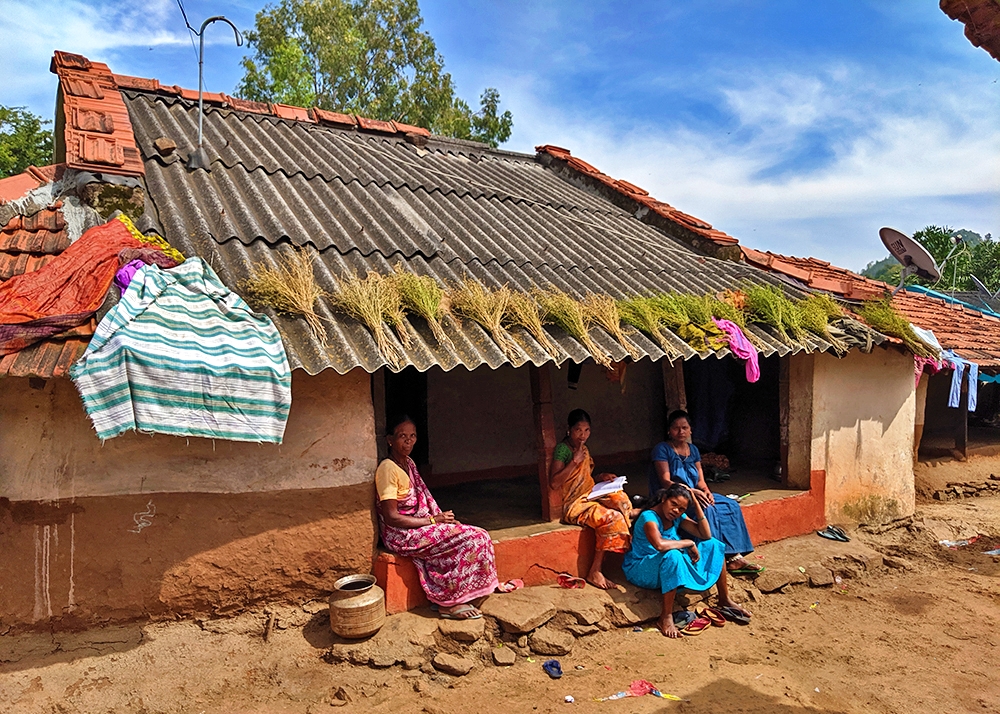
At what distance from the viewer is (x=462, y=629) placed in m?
4.43

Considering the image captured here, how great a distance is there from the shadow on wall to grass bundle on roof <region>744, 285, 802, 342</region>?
404 cm

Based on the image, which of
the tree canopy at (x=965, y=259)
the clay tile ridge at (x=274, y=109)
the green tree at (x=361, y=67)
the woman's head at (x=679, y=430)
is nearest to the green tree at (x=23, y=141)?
the green tree at (x=361, y=67)

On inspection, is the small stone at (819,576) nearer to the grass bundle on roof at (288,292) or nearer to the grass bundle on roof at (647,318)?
the grass bundle on roof at (647,318)

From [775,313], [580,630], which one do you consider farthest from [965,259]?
[580,630]

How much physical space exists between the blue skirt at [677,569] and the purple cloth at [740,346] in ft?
5.22

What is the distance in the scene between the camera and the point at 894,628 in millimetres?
5176

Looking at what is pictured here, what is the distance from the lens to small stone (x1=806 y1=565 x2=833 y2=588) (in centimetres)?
585

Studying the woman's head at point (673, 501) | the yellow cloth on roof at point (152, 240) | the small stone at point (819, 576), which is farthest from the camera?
the small stone at point (819, 576)

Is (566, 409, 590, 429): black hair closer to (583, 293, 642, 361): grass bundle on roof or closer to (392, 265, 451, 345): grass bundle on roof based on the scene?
(583, 293, 642, 361): grass bundle on roof

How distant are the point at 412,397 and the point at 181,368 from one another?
4.11 metres

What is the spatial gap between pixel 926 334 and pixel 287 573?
7.36 metres

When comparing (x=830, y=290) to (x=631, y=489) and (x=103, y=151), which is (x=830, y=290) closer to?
(x=631, y=489)

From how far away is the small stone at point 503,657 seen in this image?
14.4 ft

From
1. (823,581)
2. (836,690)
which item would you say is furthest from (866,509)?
(836,690)
